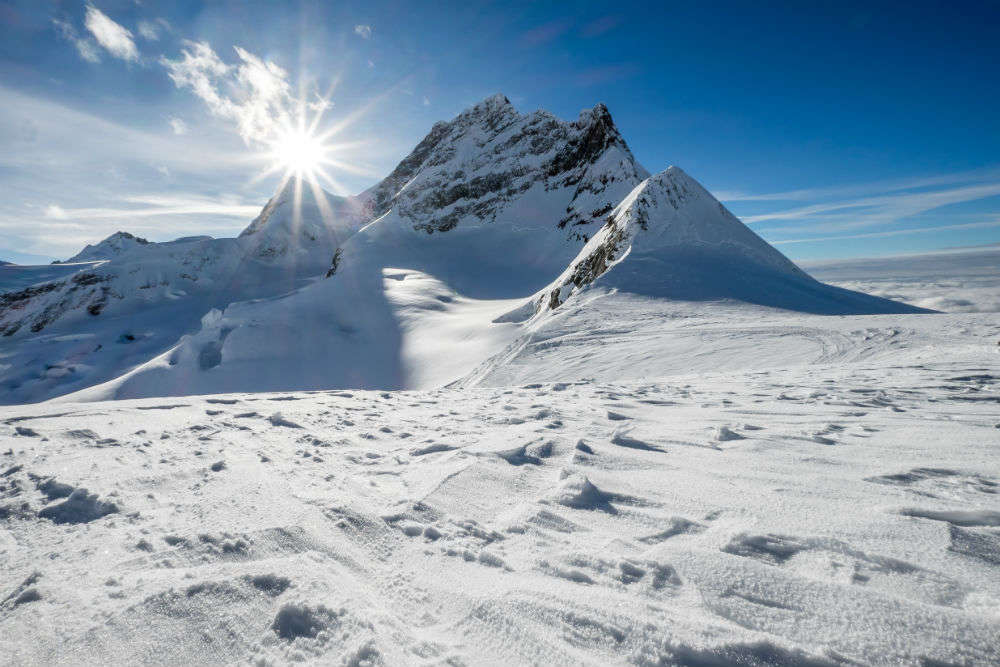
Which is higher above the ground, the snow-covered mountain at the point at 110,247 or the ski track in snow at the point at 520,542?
the snow-covered mountain at the point at 110,247

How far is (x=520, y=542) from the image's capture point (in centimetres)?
199

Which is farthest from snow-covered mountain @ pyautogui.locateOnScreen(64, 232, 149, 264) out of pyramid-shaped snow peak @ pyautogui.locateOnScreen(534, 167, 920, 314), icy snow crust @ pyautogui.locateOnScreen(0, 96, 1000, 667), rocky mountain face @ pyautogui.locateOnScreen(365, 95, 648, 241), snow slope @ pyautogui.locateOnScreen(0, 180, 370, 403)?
icy snow crust @ pyautogui.locateOnScreen(0, 96, 1000, 667)

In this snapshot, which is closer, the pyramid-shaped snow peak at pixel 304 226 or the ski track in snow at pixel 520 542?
the ski track in snow at pixel 520 542

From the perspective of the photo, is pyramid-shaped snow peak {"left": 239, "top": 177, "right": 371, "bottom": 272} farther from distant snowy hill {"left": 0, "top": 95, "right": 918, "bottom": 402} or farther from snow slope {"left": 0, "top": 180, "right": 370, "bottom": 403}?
distant snowy hill {"left": 0, "top": 95, "right": 918, "bottom": 402}

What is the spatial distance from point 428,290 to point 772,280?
68.8 ft

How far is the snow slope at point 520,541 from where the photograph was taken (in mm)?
1368

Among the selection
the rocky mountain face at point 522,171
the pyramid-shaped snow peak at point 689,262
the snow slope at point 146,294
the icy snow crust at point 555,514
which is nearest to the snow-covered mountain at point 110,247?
the snow slope at point 146,294

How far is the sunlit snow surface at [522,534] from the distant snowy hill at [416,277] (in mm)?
8510

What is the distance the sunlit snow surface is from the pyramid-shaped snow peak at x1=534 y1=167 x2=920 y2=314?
8369mm

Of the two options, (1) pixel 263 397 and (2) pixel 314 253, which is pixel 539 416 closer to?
(1) pixel 263 397

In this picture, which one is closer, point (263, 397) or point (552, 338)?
point (263, 397)

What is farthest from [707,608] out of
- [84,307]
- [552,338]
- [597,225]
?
[84,307]

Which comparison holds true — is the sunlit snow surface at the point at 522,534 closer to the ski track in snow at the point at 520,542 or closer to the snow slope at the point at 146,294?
the ski track in snow at the point at 520,542

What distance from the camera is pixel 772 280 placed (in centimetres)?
1355
